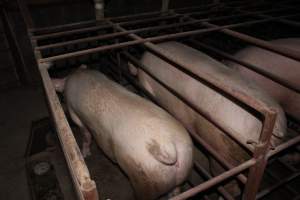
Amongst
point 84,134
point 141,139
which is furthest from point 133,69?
point 141,139

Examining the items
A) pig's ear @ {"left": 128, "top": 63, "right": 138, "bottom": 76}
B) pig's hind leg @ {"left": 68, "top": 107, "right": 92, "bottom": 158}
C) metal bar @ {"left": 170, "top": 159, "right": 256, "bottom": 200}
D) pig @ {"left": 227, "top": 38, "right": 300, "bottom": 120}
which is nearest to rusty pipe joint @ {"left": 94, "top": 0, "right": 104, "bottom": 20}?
pig's ear @ {"left": 128, "top": 63, "right": 138, "bottom": 76}

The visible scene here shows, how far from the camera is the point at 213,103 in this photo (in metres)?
2.15

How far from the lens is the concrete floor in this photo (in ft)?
8.40

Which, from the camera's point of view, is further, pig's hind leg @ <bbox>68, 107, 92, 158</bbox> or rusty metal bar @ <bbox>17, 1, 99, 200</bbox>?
pig's hind leg @ <bbox>68, 107, 92, 158</bbox>

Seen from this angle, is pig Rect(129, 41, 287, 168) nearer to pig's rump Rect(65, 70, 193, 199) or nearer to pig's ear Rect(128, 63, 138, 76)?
pig's ear Rect(128, 63, 138, 76)

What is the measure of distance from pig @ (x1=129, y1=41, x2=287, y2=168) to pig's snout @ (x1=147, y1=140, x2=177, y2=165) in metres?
0.33

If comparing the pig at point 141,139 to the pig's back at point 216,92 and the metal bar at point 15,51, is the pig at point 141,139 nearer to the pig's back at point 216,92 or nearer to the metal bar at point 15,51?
the pig's back at point 216,92

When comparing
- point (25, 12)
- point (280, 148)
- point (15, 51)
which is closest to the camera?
point (280, 148)

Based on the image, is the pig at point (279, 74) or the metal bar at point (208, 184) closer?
the metal bar at point (208, 184)

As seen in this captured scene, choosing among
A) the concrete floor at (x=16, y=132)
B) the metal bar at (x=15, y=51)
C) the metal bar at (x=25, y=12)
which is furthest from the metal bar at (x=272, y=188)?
the metal bar at (x=15, y=51)

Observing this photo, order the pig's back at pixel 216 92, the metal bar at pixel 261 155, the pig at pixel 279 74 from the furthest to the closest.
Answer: the pig at pixel 279 74 < the pig's back at pixel 216 92 < the metal bar at pixel 261 155

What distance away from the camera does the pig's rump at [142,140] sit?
1720 mm

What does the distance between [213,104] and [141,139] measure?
71 cm

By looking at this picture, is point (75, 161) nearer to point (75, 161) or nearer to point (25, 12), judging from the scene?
point (75, 161)
